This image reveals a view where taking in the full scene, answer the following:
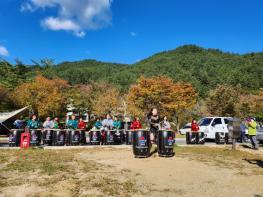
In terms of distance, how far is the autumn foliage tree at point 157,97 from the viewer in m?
47.2

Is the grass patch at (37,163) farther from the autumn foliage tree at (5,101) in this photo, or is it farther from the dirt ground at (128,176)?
the autumn foliage tree at (5,101)

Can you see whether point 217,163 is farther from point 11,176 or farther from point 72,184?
point 11,176

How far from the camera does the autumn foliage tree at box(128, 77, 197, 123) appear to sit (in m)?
47.2

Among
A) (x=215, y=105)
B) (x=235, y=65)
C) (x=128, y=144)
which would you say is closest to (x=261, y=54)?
(x=235, y=65)

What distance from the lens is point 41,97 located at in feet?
147

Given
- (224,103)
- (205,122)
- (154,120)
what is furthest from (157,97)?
(154,120)

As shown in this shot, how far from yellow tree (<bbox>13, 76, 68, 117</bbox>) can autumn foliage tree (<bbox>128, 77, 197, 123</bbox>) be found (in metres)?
10.7

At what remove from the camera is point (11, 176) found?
28.8 feet

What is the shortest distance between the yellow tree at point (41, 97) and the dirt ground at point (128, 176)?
31695mm

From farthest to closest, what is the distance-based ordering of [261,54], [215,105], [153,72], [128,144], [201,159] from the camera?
[261,54] → [153,72] → [215,105] → [128,144] → [201,159]

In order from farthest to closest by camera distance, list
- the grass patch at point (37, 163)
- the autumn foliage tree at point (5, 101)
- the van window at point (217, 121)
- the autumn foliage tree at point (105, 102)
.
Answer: the autumn foliage tree at point (105, 102) < the autumn foliage tree at point (5, 101) < the van window at point (217, 121) < the grass patch at point (37, 163)

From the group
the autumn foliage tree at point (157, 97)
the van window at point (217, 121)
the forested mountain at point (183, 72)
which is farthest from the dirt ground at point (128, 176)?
the forested mountain at point (183, 72)

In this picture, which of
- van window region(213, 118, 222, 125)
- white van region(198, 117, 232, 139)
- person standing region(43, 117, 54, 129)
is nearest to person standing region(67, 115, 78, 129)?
person standing region(43, 117, 54, 129)

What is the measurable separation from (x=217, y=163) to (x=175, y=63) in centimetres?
7572
